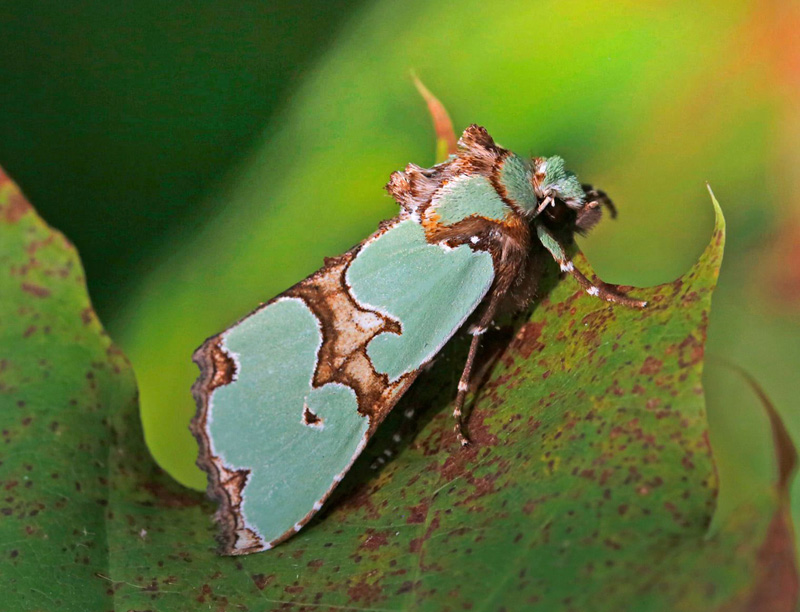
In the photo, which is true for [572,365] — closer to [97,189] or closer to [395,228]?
[395,228]

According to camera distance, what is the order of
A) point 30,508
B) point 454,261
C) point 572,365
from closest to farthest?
1. point 572,365
2. point 30,508
3. point 454,261

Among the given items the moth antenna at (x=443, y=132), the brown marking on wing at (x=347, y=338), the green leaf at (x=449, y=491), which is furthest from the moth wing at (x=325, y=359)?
the moth antenna at (x=443, y=132)

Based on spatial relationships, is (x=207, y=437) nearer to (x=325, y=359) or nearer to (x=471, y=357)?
(x=325, y=359)

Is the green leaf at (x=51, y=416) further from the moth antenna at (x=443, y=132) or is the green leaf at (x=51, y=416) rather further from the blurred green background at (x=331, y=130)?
the moth antenna at (x=443, y=132)

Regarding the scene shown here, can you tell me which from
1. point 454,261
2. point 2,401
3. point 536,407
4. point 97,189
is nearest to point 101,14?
point 97,189

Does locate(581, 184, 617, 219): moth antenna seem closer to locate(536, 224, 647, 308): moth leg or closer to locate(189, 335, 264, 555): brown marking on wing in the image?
locate(536, 224, 647, 308): moth leg

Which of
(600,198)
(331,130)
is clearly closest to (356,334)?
(600,198)

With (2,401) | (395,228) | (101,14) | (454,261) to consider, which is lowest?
(454,261)
